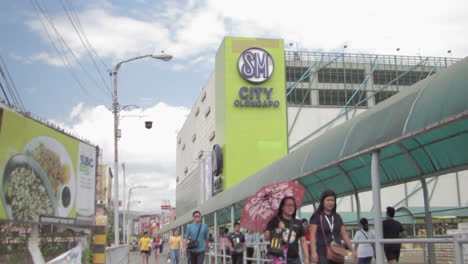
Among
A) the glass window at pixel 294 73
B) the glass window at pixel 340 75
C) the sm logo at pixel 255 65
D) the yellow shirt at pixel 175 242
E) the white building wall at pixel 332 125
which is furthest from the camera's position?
the glass window at pixel 340 75

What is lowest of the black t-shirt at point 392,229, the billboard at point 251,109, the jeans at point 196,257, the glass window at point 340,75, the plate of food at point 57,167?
the jeans at point 196,257

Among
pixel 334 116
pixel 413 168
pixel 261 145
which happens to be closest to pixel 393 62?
pixel 334 116

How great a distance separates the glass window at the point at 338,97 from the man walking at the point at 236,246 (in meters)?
32.7

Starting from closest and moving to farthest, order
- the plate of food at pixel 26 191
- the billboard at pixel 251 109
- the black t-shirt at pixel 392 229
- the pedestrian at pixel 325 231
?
the pedestrian at pixel 325 231, the plate of food at pixel 26 191, the black t-shirt at pixel 392 229, the billboard at pixel 251 109

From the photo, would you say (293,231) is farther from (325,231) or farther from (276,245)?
(325,231)

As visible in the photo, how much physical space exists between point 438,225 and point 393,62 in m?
36.7

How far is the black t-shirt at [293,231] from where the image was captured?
8.02m

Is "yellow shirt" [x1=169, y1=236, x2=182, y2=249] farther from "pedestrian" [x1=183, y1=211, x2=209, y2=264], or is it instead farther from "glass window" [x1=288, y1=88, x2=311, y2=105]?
"glass window" [x1=288, y1=88, x2=311, y2=105]

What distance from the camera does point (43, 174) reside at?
11375mm

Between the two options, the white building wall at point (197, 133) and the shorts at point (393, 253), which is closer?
the shorts at point (393, 253)

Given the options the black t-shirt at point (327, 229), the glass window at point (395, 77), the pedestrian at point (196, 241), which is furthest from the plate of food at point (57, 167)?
the glass window at point (395, 77)

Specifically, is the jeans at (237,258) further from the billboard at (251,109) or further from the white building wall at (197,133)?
the white building wall at (197,133)

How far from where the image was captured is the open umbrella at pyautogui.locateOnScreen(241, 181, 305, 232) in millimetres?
10086

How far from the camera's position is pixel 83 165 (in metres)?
13.4
